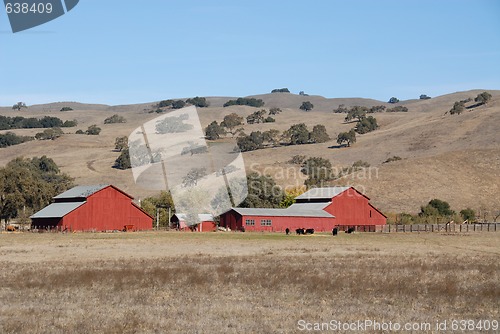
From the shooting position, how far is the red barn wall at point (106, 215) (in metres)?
84.2

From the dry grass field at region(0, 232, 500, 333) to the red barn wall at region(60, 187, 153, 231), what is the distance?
4621 centimetres

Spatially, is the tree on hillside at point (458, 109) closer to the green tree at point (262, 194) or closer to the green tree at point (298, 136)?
the green tree at point (298, 136)

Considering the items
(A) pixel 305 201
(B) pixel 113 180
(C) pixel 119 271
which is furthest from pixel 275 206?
(C) pixel 119 271

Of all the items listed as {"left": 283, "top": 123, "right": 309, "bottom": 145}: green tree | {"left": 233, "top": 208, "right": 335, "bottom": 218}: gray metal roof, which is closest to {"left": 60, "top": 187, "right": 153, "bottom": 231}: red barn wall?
{"left": 233, "top": 208, "right": 335, "bottom": 218}: gray metal roof

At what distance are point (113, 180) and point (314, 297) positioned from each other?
424 ft

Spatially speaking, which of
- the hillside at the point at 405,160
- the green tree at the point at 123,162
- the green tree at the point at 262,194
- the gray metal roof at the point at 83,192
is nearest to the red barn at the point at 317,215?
the green tree at the point at 262,194

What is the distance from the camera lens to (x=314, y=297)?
75.0 feet

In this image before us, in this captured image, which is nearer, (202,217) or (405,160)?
(202,217)

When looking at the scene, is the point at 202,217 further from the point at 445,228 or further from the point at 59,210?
the point at 445,228

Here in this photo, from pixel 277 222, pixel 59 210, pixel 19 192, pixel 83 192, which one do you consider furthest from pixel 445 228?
pixel 19 192

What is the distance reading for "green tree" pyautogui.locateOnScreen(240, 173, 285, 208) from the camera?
105m

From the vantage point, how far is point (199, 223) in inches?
3718

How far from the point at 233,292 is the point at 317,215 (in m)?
69.6

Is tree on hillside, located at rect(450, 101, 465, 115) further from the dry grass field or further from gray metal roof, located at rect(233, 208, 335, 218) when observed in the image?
the dry grass field
